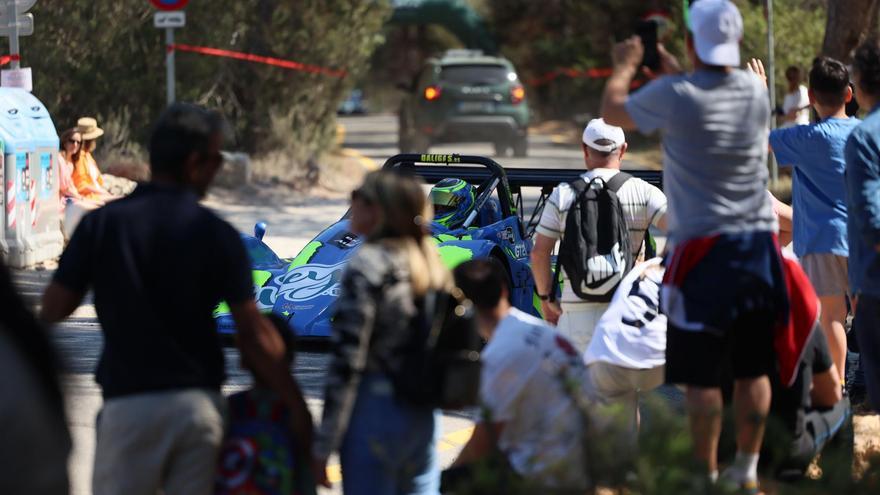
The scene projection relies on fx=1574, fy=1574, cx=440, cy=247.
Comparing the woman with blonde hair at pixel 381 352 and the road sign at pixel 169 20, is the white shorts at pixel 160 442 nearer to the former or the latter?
the woman with blonde hair at pixel 381 352

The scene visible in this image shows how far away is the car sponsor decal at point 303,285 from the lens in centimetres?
973

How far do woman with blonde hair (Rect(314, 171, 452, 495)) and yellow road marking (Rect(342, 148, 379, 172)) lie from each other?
809 inches

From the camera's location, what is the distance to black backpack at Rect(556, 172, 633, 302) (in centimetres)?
707

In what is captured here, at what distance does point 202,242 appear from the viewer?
431 centimetres

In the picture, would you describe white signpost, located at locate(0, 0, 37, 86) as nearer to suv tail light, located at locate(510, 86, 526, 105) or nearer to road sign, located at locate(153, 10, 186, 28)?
road sign, located at locate(153, 10, 186, 28)

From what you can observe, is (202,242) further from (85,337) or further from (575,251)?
(85,337)

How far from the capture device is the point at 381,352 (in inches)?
173

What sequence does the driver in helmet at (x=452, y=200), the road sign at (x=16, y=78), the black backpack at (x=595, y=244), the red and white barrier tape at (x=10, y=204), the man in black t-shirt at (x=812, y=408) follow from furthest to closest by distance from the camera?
the road sign at (x=16, y=78)
the red and white barrier tape at (x=10, y=204)
the driver in helmet at (x=452, y=200)
the black backpack at (x=595, y=244)
the man in black t-shirt at (x=812, y=408)

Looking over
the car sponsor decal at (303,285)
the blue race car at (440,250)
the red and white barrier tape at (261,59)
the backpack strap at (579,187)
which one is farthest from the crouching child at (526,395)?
the red and white barrier tape at (261,59)

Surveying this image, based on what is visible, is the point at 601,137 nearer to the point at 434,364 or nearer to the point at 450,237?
the point at 450,237

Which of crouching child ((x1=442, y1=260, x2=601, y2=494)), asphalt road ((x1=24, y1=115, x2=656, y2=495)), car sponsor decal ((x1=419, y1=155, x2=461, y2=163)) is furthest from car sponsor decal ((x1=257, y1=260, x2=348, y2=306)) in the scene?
crouching child ((x1=442, y1=260, x2=601, y2=494))

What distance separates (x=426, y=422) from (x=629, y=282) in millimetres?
2101

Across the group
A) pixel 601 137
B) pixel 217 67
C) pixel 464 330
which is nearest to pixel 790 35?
pixel 217 67

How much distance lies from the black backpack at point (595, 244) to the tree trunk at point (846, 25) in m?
9.60
